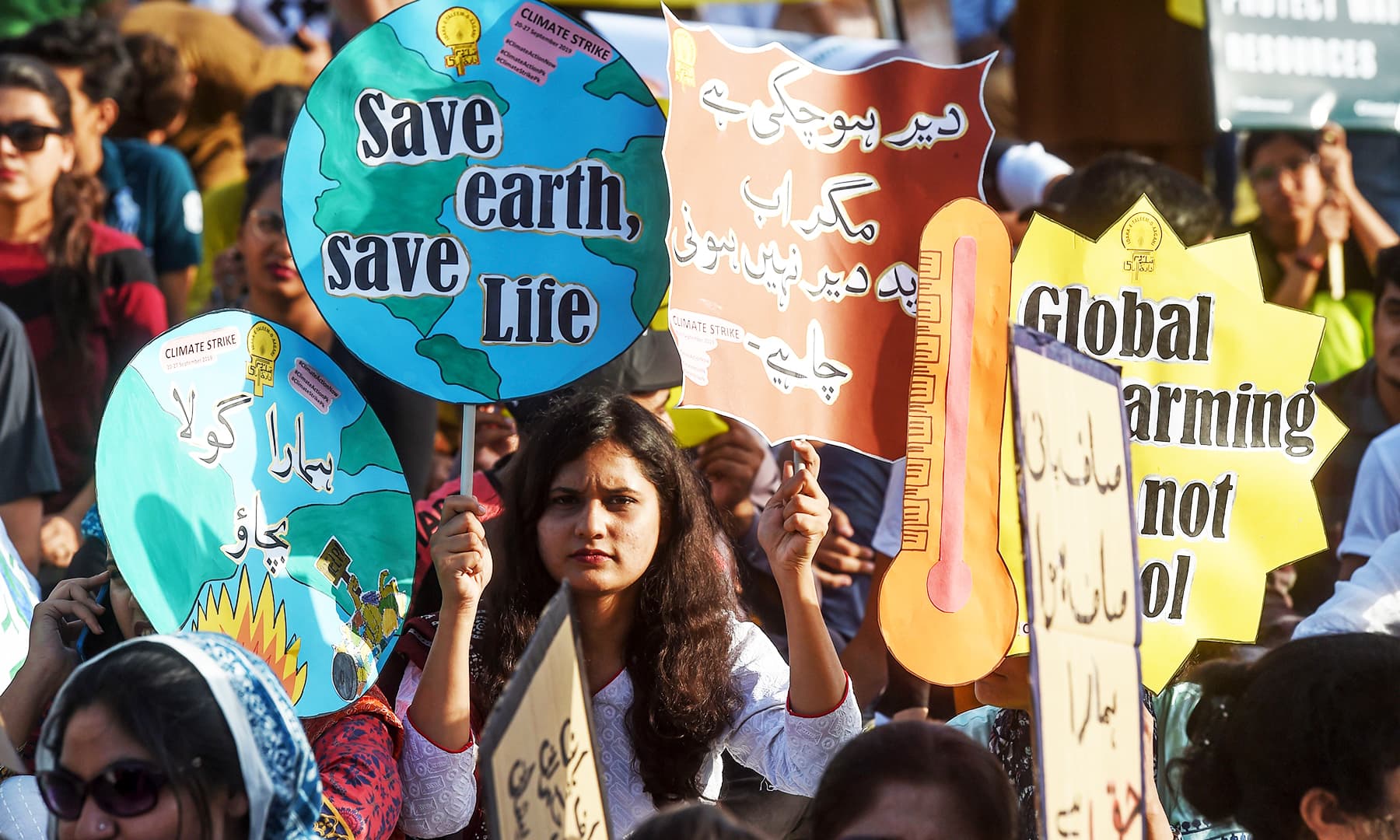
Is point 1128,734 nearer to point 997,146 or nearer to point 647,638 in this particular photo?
point 647,638

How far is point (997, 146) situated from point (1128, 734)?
3.76 meters

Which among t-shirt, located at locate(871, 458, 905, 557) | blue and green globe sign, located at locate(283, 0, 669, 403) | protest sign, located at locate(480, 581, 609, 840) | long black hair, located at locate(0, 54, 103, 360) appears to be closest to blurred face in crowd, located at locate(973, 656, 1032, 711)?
t-shirt, located at locate(871, 458, 905, 557)

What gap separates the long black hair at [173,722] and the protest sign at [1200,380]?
1.84m

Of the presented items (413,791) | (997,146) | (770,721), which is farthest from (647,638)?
(997,146)

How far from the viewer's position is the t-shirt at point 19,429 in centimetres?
437

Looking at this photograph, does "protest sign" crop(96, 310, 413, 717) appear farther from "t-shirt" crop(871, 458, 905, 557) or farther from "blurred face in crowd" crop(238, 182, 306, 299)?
"blurred face in crowd" crop(238, 182, 306, 299)

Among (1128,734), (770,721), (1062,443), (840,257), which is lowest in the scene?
(770,721)

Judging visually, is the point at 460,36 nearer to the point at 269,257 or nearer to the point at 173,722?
the point at 173,722

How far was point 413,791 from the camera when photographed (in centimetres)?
302

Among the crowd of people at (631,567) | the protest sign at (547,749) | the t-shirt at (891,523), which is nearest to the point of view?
the protest sign at (547,749)

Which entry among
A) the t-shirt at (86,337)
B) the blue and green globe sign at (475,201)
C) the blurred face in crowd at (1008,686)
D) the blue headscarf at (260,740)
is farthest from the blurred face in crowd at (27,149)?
the blurred face in crowd at (1008,686)

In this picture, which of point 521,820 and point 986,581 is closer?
point 521,820

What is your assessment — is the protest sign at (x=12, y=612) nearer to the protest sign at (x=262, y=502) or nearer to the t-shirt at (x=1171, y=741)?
the protest sign at (x=262, y=502)

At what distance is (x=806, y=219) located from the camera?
11.0 ft
